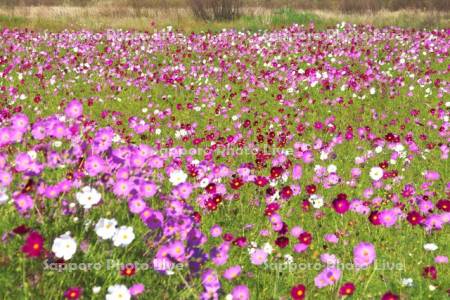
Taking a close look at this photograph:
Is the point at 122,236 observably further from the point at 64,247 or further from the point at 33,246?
the point at 33,246

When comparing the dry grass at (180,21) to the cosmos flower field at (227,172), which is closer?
the cosmos flower field at (227,172)

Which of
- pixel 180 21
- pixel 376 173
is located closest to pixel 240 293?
pixel 376 173

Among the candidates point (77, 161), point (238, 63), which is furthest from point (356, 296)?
point (238, 63)

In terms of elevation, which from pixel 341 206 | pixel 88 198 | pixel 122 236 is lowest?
pixel 341 206

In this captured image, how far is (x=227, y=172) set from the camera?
13.6 ft

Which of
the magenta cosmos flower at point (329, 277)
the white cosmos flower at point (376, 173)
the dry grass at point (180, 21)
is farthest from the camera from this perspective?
the dry grass at point (180, 21)

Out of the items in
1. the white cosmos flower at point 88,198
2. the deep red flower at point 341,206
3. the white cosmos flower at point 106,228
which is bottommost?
the deep red flower at point 341,206

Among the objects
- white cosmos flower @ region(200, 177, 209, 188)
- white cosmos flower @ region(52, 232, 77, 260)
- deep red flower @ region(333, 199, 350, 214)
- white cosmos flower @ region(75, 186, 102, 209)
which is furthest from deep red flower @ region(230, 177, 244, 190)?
white cosmos flower @ region(52, 232, 77, 260)

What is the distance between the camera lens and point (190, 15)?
894 inches

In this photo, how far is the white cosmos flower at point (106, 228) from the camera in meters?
2.28

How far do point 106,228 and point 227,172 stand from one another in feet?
6.35

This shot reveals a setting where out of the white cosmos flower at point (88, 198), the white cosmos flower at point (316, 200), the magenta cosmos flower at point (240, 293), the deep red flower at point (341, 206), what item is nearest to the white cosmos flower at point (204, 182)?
the white cosmos flower at point (316, 200)

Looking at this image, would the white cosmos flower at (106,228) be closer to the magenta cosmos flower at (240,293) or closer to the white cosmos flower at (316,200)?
the magenta cosmos flower at (240,293)

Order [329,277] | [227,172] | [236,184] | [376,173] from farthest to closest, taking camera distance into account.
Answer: [376,173] → [227,172] → [236,184] → [329,277]
